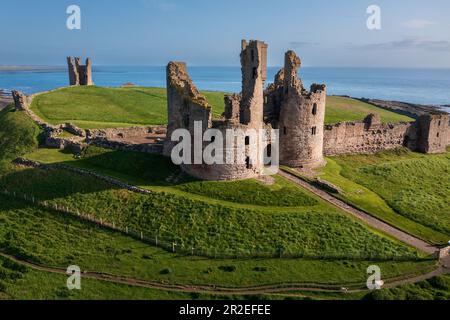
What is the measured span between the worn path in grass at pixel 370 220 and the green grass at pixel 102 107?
1290 inches

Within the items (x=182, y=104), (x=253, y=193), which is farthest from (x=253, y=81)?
(x=253, y=193)

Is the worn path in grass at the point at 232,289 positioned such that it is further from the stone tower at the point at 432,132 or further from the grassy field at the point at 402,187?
the stone tower at the point at 432,132

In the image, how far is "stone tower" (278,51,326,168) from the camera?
1706 inches

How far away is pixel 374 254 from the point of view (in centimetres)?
2989

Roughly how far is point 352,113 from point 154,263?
75.2 m

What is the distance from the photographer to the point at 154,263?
28.5 m

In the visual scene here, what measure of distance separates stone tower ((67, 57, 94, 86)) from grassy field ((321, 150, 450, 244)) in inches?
2699

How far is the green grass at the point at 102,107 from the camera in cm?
6259

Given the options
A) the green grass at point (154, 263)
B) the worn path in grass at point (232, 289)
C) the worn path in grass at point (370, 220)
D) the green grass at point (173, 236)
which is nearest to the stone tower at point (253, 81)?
the worn path in grass at point (370, 220)

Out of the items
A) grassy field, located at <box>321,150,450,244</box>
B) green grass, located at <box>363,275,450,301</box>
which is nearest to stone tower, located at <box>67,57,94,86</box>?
grassy field, located at <box>321,150,450,244</box>

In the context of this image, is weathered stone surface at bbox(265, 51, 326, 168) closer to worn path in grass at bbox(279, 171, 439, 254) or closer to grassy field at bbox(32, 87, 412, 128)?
worn path in grass at bbox(279, 171, 439, 254)

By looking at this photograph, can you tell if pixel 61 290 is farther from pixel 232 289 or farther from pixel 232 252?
pixel 232 252

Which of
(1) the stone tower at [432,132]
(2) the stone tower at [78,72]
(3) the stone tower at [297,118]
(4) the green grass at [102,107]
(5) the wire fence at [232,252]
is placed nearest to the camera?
(5) the wire fence at [232,252]
